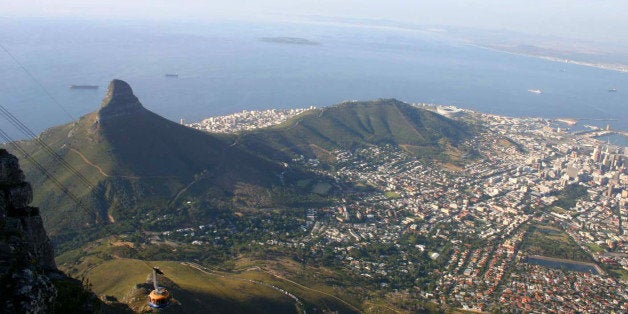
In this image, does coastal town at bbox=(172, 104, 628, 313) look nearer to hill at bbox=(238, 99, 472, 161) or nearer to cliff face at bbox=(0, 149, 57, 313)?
hill at bbox=(238, 99, 472, 161)

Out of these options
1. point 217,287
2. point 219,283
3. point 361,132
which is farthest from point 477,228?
point 361,132

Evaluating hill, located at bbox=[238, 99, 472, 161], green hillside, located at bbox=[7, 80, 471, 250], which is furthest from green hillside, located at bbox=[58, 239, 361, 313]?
hill, located at bbox=[238, 99, 472, 161]

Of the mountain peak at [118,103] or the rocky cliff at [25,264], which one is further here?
the mountain peak at [118,103]

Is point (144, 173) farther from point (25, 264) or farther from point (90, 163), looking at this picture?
point (25, 264)

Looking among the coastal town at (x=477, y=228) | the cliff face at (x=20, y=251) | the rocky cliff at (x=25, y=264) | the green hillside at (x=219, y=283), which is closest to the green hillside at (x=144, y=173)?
the coastal town at (x=477, y=228)

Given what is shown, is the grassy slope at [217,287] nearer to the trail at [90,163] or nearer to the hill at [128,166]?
the hill at [128,166]
